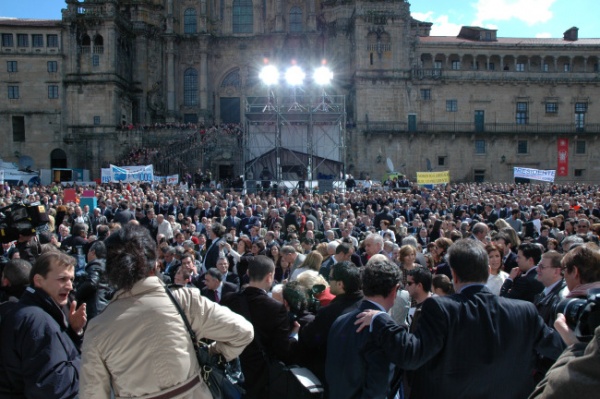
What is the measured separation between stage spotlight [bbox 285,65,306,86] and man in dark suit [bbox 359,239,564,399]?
1651 inches

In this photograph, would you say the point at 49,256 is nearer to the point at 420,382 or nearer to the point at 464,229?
the point at 420,382

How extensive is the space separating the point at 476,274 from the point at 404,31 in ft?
141

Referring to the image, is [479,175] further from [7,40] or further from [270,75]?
[7,40]

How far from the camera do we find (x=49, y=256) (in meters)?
4.41

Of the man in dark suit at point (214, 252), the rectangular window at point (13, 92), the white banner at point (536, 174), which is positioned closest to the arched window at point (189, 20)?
the rectangular window at point (13, 92)

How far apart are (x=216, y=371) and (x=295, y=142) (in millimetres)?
33577

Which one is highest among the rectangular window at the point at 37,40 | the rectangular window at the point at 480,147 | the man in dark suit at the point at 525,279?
the rectangular window at the point at 37,40

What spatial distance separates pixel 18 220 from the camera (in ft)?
25.1

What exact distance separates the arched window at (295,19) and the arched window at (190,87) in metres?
9.79

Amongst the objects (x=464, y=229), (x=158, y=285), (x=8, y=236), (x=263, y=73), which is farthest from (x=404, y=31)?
(x=158, y=285)

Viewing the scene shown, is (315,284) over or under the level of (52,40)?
under

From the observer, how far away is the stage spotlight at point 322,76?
4250cm

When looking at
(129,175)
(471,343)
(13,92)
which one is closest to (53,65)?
(13,92)

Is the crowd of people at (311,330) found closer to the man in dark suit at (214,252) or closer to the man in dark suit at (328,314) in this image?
the man in dark suit at (328,314)
